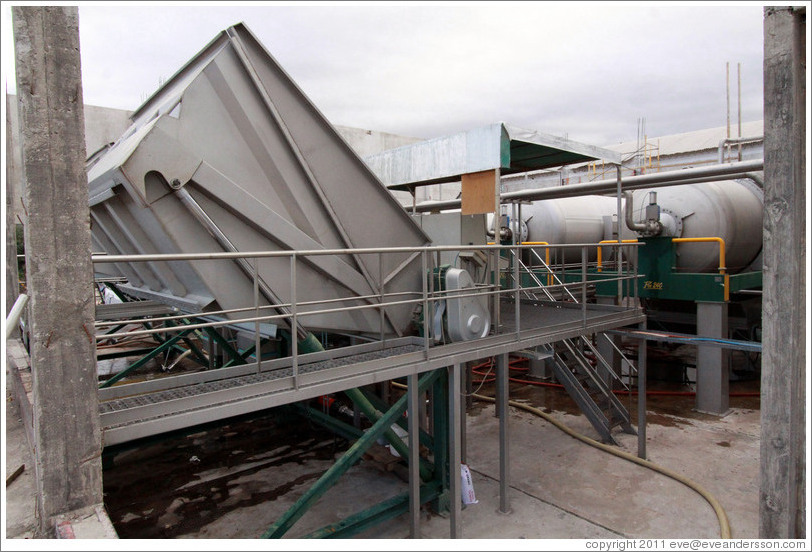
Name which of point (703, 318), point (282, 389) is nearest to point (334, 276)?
point (282, 389)

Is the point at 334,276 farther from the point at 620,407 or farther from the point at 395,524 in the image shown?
the point at 620,407

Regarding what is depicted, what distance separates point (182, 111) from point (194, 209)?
84 centimetres

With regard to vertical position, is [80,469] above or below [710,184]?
below

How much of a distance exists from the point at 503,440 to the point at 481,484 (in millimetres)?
1070

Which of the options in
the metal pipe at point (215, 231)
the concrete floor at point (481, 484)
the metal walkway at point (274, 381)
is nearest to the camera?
the metal walkway at point (274, 381)

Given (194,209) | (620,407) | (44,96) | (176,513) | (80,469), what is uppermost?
(44,96)

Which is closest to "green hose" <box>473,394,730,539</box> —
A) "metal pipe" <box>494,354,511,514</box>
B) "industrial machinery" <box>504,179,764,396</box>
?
"metal pipe" <box>494,354,511,514</box>

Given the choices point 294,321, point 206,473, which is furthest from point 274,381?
point 206,473

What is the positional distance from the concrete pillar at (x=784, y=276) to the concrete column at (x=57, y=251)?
12.2 ft

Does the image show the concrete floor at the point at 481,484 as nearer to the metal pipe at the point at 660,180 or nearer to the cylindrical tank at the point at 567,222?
the metal pipe at the point at 660,180

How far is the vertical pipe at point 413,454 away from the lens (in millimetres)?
4891

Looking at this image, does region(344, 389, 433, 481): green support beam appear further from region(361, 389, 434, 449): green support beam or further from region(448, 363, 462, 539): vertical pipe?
region(448, 363, 462, 539): vertical pipe

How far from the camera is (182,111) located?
4305mm

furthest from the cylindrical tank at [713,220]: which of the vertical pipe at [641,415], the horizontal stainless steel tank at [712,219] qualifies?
the vertical pipe at [641,415]
